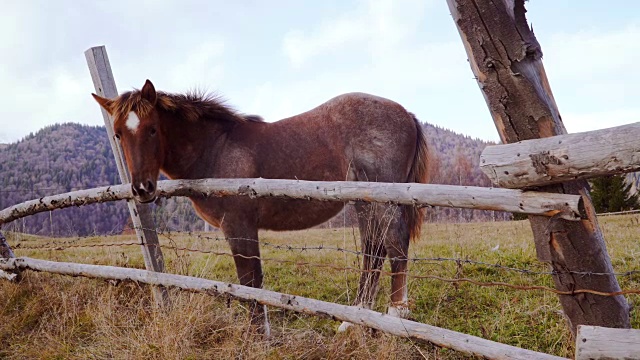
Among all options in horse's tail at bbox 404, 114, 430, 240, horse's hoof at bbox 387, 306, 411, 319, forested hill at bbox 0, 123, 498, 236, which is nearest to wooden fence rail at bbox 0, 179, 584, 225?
horse's hoof at bbox 387, 306, 411, 319

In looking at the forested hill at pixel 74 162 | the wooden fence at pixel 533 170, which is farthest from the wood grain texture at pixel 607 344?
the forested hill at pixel 74 162

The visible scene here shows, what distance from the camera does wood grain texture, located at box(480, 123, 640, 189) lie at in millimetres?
1919

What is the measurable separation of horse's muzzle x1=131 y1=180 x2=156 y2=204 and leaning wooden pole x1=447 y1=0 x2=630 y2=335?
3.20 m

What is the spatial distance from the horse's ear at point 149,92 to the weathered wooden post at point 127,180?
897 millimetres

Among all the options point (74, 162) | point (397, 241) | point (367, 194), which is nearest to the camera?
point (367, 194)

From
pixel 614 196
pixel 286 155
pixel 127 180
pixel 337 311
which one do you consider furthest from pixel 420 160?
pixel 614 196

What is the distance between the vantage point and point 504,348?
8.26 ft

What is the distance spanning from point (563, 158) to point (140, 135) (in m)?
3.72

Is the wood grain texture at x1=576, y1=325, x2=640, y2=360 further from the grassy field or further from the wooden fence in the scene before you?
the grassy field

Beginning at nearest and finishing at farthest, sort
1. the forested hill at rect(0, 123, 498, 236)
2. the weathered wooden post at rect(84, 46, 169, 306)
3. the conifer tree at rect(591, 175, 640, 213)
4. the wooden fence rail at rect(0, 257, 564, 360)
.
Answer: the wooden fence rail at rect(0, 257, 564, 360) < the weathered wooden post at rect(84, 46, 169, 306) < the conifer tree at rect(591, 175, 640, 213) < the forested hill at rect(0, 123, 498, 236)

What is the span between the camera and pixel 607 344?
1.97 meters

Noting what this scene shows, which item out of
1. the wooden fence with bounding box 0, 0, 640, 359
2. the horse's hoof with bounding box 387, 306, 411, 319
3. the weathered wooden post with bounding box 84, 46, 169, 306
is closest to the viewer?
the wooden fence with bounding box 0, 0, 640, 359

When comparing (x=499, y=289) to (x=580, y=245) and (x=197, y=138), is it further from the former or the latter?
(x=197, y=138)

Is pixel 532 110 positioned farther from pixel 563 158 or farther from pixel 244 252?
pixel 244 252
